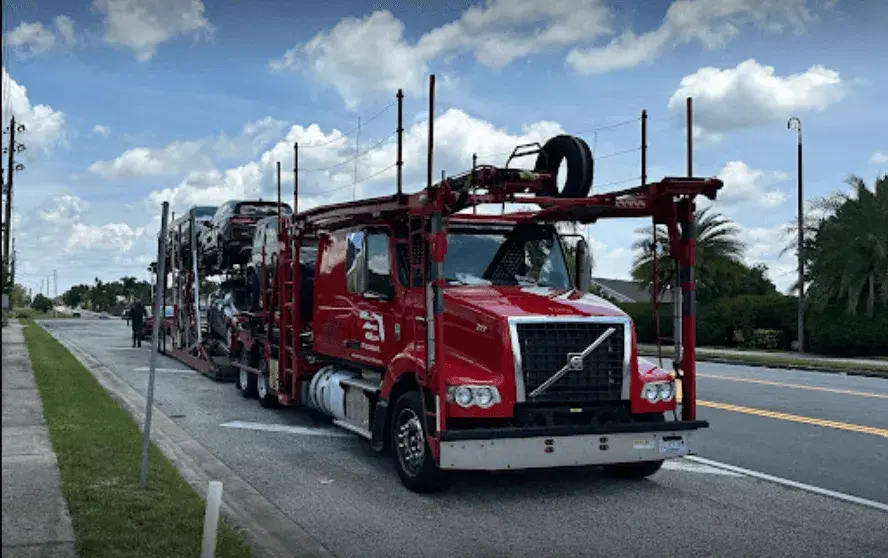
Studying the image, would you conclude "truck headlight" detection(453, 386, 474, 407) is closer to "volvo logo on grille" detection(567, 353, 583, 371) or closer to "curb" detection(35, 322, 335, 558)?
"volvo logo on grille" detection(567, 353, 583, 371)

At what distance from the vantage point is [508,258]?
30.1 feet

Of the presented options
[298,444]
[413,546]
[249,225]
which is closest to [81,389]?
[249,225]

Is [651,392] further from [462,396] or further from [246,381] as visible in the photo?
[246,381]

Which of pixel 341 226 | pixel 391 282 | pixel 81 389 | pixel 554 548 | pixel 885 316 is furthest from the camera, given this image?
pixel 885 316

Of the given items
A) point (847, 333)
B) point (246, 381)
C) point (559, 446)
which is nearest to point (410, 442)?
point (559, 446)

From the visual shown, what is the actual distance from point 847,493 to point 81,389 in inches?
455

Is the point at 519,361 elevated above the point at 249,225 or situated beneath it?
situated beneath

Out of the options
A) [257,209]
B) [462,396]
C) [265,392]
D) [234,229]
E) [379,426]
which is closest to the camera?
[462,396]

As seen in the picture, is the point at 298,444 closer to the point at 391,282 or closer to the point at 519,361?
the point at 391,282

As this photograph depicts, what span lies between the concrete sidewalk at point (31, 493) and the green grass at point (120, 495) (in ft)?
0.31

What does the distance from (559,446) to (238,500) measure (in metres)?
2.73

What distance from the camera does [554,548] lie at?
252 inches

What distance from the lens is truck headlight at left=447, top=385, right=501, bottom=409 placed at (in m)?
7.48

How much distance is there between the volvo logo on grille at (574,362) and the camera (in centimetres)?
773
